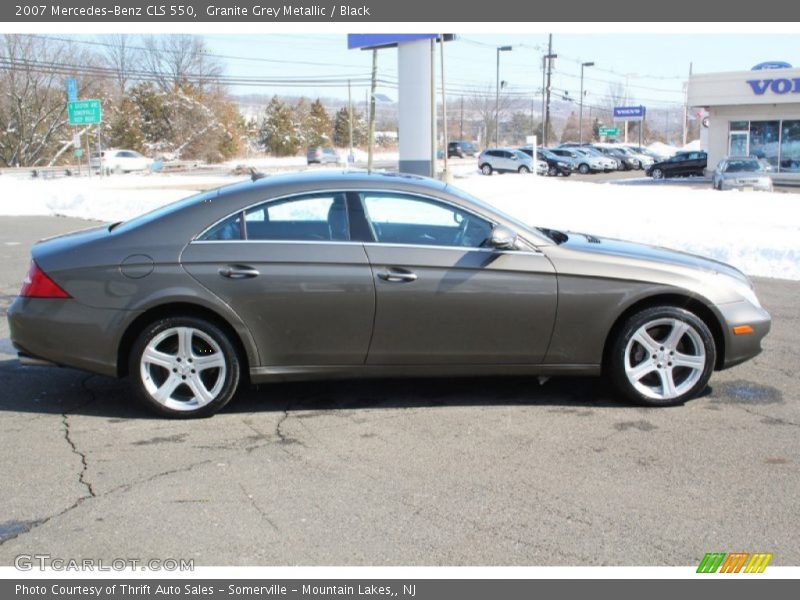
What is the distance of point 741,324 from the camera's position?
5355 millimetres

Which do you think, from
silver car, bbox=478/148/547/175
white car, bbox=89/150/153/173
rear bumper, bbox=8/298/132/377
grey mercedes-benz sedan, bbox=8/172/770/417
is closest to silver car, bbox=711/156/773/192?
silver car, bbox=478/148/547/175

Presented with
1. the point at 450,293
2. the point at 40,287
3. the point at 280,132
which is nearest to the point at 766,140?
the point at 450,293

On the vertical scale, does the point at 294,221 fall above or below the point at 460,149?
below

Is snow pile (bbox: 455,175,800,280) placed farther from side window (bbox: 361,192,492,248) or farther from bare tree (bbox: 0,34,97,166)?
bare tree (bbox: 0,34,97,166)

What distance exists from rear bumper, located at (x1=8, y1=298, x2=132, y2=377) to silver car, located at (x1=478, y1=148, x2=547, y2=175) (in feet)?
143

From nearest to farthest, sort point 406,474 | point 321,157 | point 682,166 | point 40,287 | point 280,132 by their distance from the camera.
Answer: point 406,474
point 40,287
point 682,166
point 321,157
point 280,132

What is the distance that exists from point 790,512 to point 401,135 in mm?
25387

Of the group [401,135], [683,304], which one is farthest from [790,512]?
[401,135]

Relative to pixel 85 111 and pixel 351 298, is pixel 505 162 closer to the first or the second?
pixel 85 111

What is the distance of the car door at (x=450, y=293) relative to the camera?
5109 millimetres

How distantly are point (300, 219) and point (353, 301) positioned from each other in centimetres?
67

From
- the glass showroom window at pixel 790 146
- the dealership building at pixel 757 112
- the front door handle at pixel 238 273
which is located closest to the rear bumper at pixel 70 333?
the front door handle at pixel 238 273

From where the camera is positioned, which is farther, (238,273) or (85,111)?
(85,111)

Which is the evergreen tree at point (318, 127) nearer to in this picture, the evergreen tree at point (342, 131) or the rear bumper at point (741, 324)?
the evergreen tree at point (342, 131)
